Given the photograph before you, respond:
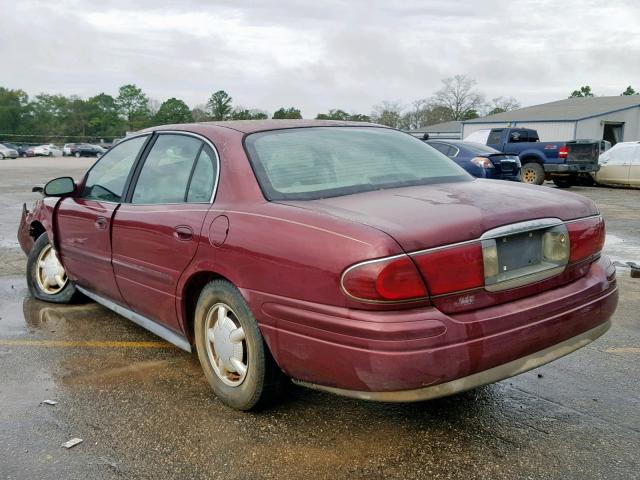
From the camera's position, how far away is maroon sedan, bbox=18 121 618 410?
2408mm

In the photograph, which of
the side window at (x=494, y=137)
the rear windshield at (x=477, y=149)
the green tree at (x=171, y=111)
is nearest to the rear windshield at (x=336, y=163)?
the rear windshield at (x=477, y=149)

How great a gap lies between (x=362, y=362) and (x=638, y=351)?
8.52ft

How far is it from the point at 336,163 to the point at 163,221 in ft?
3.44

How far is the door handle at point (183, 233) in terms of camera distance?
321 centimetres

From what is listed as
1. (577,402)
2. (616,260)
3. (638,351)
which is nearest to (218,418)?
(577,402)

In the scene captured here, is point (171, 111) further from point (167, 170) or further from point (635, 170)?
point (167, 170)

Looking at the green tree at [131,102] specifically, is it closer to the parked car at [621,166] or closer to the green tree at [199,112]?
the green tree at [199,112]

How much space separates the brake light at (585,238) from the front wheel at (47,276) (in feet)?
12.8

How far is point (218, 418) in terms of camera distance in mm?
3105

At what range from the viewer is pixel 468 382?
2463 millimetres

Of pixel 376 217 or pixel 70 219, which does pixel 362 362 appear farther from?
pixel 70 219

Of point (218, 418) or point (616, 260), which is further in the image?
point (616, 260)

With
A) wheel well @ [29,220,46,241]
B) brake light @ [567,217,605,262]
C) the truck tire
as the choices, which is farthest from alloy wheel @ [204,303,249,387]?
the truck tire

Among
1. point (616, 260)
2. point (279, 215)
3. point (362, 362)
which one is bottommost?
point (616, 260)
